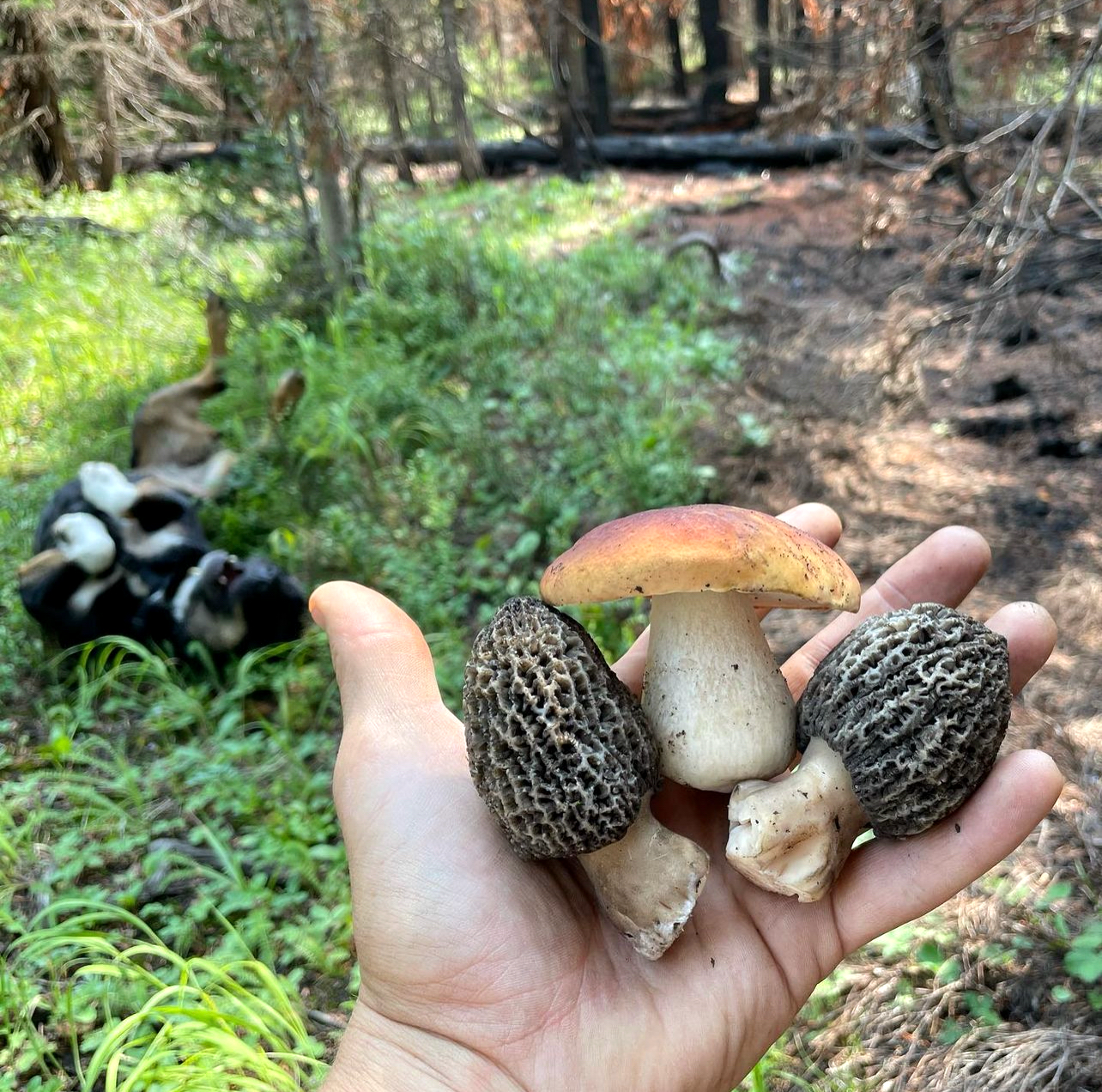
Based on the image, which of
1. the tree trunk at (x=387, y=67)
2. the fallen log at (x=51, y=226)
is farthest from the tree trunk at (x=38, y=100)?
the tree trunk at (x=387, y=67)

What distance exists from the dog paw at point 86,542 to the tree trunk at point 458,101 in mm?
3098

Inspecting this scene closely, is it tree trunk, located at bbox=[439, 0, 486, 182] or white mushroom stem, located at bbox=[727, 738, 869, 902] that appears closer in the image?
white mushroom stem, located at bbox=[727, 738, 869, 902]

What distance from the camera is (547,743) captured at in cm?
175

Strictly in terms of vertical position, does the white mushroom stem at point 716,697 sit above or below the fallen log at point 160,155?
below

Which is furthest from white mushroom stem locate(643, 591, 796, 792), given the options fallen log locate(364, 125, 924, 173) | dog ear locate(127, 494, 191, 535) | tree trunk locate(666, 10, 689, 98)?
tree trunk locate(666, 10, 689, 98)

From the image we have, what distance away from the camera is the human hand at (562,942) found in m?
1.73

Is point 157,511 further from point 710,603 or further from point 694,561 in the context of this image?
point 694,561

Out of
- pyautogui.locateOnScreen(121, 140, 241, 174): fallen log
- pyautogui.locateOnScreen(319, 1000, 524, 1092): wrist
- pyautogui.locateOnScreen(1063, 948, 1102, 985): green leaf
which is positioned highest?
pyautogui.locateOnScreen(121, 140, 241, 174): fallen log

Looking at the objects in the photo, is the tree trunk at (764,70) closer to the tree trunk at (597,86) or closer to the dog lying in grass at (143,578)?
the tree trunk at (597,86)

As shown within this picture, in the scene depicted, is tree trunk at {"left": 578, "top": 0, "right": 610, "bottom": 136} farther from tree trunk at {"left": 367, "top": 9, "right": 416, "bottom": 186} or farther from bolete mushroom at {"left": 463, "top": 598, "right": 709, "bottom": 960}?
bolete mushroom at {"left": 463, "top": 598, "right": 709, "bottom": 960}

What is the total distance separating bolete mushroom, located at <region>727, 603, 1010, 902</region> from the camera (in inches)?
68.7

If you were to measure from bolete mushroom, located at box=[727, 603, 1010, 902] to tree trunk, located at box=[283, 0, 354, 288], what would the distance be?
15.4 ft

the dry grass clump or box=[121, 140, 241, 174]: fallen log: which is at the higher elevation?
box=[121, 140, 241, 174]: fallen log

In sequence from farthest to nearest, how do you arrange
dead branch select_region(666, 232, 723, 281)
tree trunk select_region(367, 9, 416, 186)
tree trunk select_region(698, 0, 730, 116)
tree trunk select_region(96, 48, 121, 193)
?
tree trunk select_region(698, 0, 730, 116), tree trunk select_region(96, 48, 121, 193), dead branch select_region(666, 232, 723, 281), tree trunk select_region(367, 9, 416, 186)
